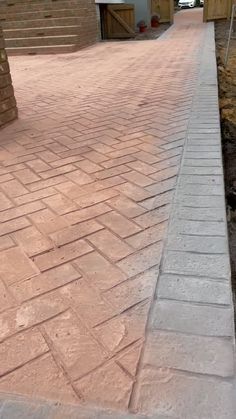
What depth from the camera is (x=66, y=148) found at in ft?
10.7

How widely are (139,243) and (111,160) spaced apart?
1207 millimetres

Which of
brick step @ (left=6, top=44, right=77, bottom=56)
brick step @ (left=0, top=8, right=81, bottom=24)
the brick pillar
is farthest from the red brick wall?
the brick pillar

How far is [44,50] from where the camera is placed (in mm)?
10438

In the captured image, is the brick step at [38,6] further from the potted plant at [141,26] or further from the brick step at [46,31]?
the potted plant at [141,26]

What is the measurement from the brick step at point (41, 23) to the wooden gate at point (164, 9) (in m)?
7.60

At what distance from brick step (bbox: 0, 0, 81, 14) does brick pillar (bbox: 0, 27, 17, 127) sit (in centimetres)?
788

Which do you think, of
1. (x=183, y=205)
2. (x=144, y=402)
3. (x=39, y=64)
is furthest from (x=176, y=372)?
(x=39, y=64)

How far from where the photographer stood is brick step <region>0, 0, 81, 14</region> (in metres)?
10.7

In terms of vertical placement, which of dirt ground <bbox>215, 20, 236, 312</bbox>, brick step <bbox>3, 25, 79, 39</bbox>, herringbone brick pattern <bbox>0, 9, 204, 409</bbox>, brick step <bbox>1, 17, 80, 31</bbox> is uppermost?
brick step <bbox>1, 17, 80, 31</bbox>

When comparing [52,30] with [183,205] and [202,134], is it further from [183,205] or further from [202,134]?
[183,205]

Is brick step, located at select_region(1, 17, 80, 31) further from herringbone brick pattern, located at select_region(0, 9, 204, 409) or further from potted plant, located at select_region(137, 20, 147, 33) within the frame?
herringbone brick pattern, located at select_region(0, 9, 204, 409)

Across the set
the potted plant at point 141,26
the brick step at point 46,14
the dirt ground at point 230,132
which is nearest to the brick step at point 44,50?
the brick step at point 46,14

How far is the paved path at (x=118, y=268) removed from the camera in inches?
46.8

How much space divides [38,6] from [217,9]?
8.51m
